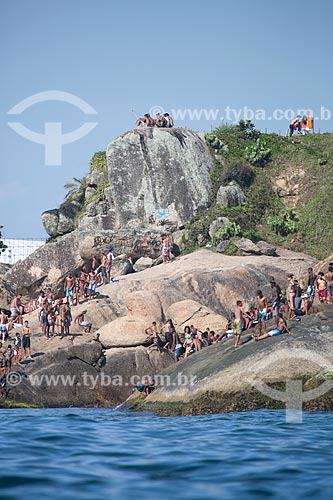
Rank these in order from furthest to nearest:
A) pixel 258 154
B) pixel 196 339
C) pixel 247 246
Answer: pixel 258 154 < pixel 247 246 < pixel 196 339

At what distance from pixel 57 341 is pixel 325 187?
68.1 feet

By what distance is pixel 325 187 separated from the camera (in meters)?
43.3

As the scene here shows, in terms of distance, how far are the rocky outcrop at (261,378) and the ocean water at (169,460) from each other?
7.12 feet

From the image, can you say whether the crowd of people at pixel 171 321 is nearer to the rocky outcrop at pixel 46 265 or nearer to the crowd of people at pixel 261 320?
the crowd of people at pixel 261 320

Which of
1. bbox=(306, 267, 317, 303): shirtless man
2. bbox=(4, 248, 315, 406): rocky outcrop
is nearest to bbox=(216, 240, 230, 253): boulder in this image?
bbox=(4, 248, 315, 406): rocky outcrop

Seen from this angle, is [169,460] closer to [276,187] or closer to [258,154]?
[276,187]

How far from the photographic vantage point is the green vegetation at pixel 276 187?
4009 centimetres

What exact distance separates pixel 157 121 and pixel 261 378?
94.3 ft

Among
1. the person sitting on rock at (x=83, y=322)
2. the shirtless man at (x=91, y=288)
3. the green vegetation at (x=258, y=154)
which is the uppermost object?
the green vegetation at (x=258, y=154)

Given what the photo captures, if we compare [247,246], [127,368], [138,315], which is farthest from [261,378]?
[247,246]

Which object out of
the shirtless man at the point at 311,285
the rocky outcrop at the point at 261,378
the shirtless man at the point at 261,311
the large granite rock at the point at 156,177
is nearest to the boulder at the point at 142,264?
the large granite rock at the point at 156,177

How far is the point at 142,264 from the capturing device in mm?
37906

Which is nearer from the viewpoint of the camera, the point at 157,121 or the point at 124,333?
the point at 124,333

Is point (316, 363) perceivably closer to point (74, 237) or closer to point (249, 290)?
point (249, 290)
